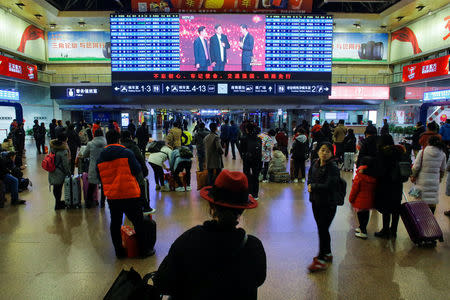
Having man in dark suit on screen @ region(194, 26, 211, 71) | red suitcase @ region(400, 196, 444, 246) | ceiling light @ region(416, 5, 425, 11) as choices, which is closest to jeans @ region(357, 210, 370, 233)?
red suitcase @ region(400, 196, 444, 246)

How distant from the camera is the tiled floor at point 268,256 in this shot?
11.2 feet

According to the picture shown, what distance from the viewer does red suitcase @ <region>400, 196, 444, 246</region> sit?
14.7 ft

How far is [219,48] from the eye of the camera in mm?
Result: 14438

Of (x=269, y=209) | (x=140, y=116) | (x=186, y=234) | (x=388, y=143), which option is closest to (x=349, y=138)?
(x=269, y=209)

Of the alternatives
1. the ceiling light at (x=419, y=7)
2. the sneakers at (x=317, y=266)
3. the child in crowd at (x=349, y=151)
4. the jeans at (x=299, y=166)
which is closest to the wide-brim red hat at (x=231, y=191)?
the sneakers at (x=317, y=266)

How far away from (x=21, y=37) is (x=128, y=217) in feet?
85.9

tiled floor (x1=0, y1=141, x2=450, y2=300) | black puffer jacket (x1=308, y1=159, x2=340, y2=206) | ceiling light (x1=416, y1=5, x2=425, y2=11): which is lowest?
tiled floor (x1=0, y1=141, x2=450, y2=300)

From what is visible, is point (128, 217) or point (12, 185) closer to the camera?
point (128, 217)

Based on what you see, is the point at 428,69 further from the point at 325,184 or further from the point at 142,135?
the point at 325,184

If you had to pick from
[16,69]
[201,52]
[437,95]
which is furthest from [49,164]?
[16,69]

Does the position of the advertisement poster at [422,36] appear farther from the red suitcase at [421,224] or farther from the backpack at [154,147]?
the backpack at [154,147]

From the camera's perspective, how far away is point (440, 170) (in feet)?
16.8

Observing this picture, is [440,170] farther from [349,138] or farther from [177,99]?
[177,99]

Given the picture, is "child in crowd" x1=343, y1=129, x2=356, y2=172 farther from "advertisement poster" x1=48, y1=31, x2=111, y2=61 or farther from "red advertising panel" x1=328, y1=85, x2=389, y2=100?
"advertisement poster" x1=48, y1=31, x2=111, y2=61
